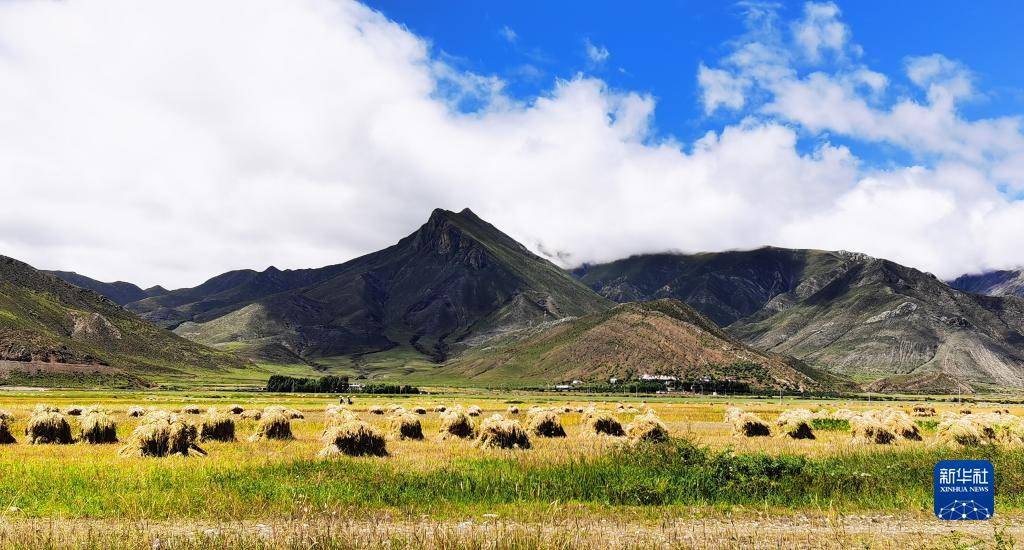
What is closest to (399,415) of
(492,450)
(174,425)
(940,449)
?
(492,450)

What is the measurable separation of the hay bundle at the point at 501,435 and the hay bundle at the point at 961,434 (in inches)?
815

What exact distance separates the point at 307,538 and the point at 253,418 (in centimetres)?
4427

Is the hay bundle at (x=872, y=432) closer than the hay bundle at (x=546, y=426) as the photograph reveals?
Yes

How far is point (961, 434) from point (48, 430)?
150ft

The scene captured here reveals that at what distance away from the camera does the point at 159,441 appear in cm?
2575

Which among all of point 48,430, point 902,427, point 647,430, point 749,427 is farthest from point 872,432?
point 48,430

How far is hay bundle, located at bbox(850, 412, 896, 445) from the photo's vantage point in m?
35.4

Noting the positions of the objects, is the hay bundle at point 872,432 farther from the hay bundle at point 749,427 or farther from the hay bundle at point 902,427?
the hay bundle at point 749,427

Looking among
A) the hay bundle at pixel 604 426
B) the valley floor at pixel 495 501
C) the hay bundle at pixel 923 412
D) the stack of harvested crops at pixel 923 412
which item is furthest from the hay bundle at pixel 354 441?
the stack of harvested crops at pixel 923 412

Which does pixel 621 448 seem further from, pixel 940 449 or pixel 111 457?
pixel 111 457

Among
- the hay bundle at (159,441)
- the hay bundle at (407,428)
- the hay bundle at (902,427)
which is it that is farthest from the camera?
the hay bundle at (902,427)

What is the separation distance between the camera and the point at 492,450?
2914 centimetres

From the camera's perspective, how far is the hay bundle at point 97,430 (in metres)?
31.8
